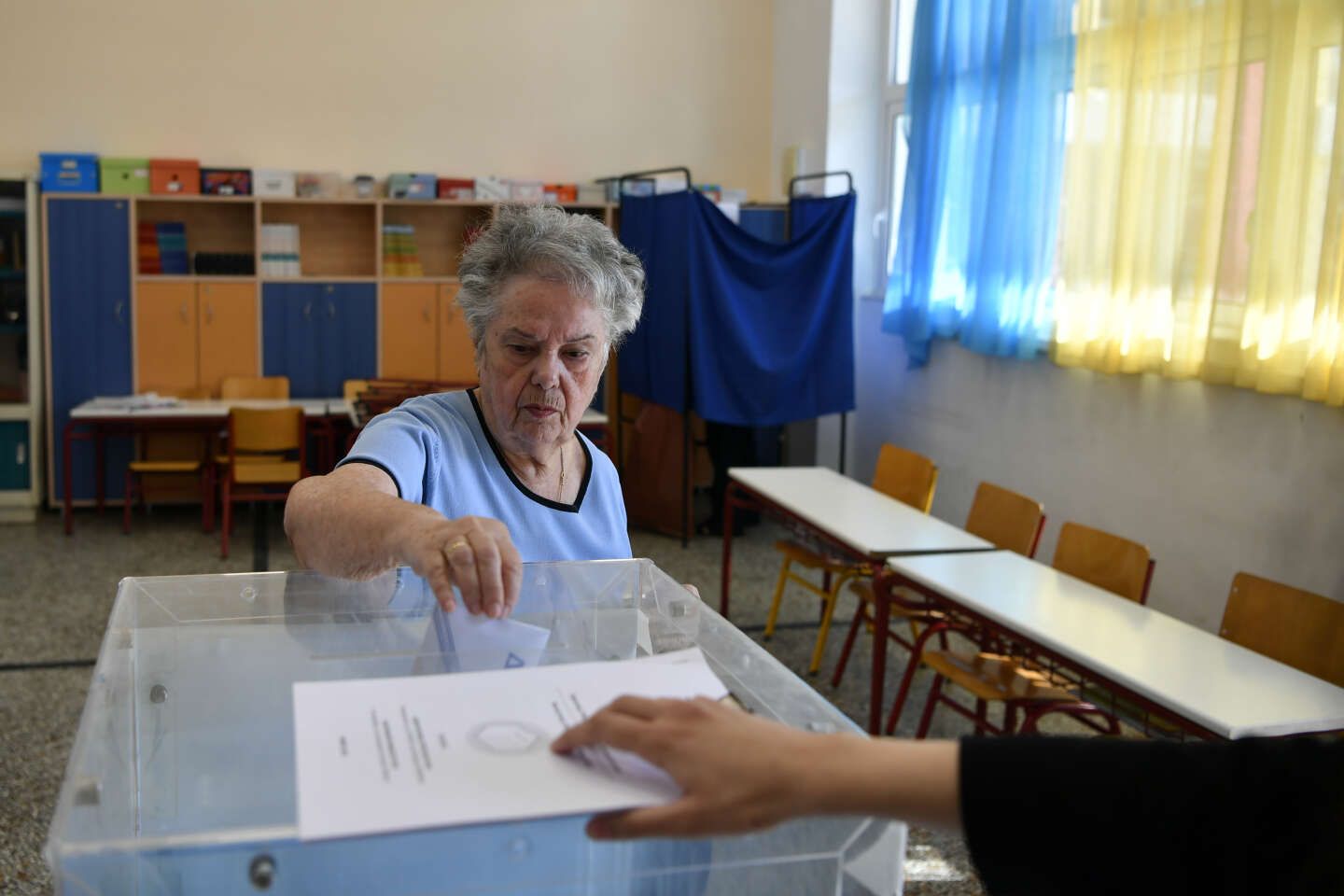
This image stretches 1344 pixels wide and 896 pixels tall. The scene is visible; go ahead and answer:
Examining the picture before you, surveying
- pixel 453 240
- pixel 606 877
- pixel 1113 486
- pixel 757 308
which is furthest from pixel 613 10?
pixel 606 877

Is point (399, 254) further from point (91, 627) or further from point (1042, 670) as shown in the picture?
point (1042, 670)

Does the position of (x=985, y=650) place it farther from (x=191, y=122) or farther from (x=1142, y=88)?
(x=191, y=122)

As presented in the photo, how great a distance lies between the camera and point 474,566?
1095mm

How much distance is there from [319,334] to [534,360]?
5820 mm

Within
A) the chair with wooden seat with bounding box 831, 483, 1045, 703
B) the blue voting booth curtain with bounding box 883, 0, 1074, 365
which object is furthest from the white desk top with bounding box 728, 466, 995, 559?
the blue voting booth curtain with bounding box 883, 0, 1074, 365

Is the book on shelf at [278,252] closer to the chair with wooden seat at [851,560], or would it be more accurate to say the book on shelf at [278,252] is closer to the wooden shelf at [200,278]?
the wooden shelf at [200,278]

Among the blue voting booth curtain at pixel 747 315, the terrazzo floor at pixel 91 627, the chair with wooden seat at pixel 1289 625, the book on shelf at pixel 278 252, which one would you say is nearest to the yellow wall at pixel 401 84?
the book on shelf at pixel 278 252

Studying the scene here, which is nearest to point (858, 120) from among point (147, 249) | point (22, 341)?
point (147, 249)

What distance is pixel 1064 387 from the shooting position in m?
5.29

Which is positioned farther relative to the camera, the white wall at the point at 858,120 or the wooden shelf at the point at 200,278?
the white wall at the point at 858,120

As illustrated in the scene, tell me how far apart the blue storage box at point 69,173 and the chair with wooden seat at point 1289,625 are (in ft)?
21.3

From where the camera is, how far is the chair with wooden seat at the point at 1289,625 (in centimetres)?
266

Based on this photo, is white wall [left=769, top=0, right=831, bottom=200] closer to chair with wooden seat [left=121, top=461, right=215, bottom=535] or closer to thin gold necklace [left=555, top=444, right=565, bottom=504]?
chair with wooden seat [left=121, top=461, right=215, bottom=535]

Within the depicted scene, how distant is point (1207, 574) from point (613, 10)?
5.56m
